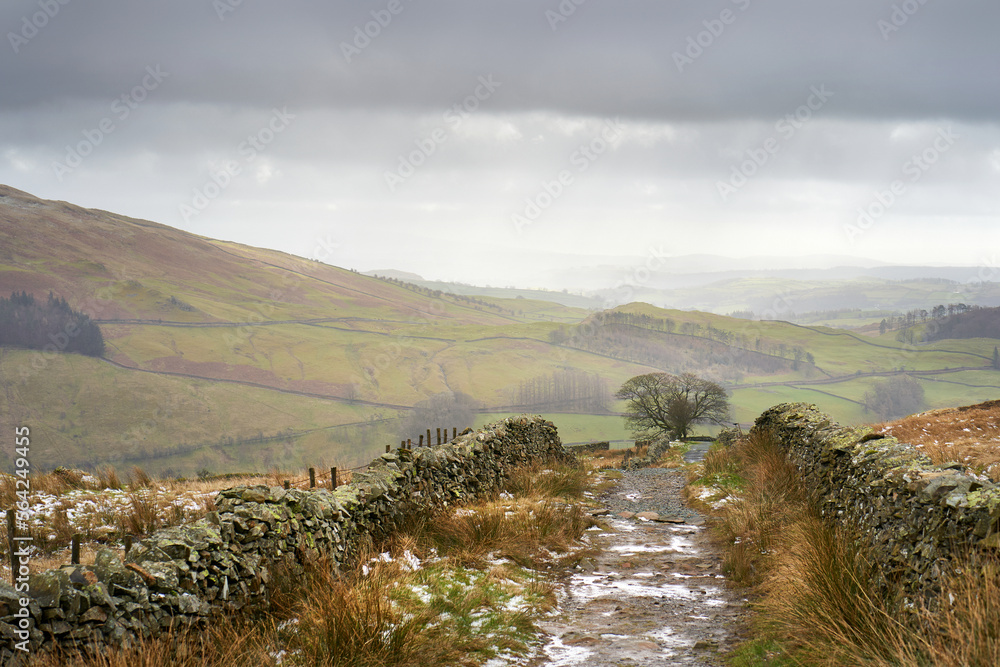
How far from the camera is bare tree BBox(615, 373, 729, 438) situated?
55.4m

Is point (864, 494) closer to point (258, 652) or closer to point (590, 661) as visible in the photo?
point (590, 661)

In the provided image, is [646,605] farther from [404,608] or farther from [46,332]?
[46,332]

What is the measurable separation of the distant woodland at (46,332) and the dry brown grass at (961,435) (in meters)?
220

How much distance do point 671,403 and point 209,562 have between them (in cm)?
5407

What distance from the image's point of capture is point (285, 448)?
166125mm

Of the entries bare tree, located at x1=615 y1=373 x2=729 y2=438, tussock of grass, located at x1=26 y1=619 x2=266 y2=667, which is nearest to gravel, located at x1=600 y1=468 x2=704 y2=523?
tussock of grass, located at x1=26 y1=619 x2=266 y2=667

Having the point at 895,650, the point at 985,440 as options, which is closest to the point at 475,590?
the point at 895,650

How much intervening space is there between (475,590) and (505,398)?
19145 cm

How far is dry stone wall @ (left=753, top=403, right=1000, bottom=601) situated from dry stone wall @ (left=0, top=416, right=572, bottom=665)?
226 inches

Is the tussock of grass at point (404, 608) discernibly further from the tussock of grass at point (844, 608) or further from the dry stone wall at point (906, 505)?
the dry stone wall at point (906, 505)

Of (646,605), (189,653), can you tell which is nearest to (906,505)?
(646,605)

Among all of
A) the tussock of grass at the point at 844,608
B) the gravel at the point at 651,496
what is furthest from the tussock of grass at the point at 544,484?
the tussock of grass at the point at 844,608

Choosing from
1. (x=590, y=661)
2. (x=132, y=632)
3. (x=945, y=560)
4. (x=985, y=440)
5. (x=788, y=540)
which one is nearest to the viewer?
(x=132, y=632)

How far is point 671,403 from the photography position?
56.1 metres
